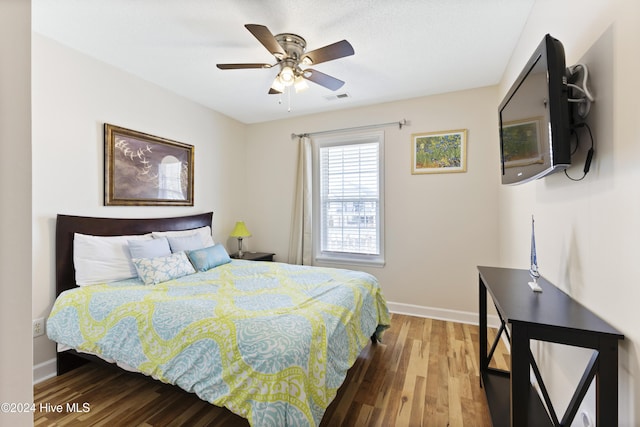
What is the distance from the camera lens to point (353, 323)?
1.94m

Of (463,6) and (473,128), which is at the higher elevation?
(463,6)

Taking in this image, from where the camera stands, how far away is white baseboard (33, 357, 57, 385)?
211 centimetres

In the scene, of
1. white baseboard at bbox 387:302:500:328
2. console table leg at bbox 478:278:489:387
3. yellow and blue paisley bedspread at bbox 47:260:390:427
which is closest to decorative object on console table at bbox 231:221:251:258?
yellow and blue paisley bedspread at bbox 47:260:390:427

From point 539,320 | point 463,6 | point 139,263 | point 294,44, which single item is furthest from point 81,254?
point 463,6

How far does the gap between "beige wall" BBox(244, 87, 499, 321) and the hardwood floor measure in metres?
0.85

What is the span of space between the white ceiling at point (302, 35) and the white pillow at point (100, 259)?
1.64 metres

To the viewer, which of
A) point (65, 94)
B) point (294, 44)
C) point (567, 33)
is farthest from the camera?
point (65, 94)

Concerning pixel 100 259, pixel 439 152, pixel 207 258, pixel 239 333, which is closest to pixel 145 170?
pixel 100 259

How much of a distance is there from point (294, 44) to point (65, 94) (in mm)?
1959

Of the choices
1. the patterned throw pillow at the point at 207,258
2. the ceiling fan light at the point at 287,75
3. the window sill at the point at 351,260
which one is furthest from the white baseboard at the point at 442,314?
the ceiling fan light at the point at 287,75

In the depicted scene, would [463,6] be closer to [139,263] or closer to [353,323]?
[353,323]

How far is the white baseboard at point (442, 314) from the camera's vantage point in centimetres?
305

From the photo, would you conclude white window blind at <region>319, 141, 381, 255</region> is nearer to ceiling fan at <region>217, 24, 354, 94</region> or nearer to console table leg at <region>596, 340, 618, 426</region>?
ceiling fan at <region>217, 24, 354, 94</region>

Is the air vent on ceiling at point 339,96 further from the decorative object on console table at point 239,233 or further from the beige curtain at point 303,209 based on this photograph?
the decorative object on console table at point 239,233
